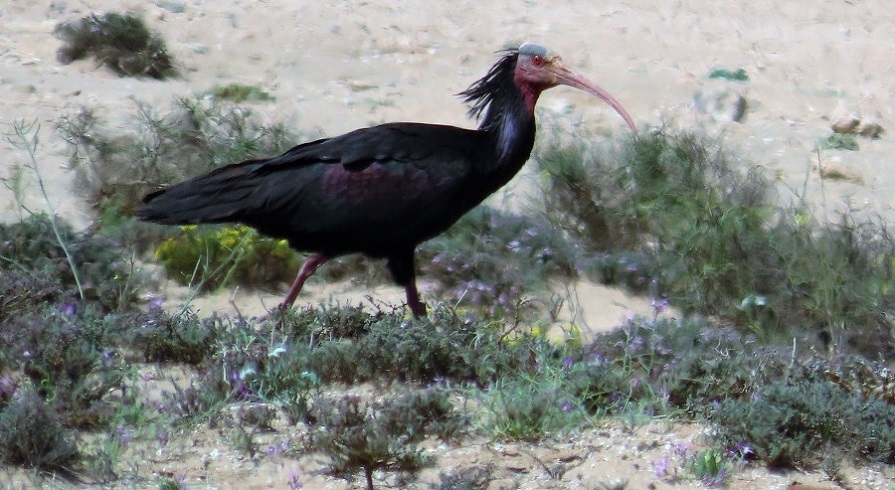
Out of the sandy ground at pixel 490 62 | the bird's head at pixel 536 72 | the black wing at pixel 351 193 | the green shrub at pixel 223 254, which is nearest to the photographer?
the black wing at pixel 351 193

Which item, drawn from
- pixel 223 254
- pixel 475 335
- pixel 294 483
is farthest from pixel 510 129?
pixel 294 483

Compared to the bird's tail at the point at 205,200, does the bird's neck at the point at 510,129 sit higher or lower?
higher

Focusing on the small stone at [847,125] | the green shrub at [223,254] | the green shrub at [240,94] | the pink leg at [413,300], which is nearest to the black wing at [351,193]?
the pink leg at [413,300]

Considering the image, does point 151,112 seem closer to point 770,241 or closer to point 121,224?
point 121,224

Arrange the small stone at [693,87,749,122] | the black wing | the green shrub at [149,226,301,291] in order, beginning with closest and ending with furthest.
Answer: the black wing, the green shrub at [149,226,301,291], the small stone at [693,87,749,122]

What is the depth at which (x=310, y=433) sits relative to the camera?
5121 millimetres

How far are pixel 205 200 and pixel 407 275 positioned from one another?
1.06 m

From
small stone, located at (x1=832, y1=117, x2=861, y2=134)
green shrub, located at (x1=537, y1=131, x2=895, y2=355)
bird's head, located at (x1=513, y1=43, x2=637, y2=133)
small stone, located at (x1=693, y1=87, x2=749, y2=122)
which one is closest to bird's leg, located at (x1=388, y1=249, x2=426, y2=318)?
bird's head, located at (x1=513, y1=43, x2=637, y2=133)

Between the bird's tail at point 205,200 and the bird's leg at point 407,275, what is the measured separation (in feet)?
2.56

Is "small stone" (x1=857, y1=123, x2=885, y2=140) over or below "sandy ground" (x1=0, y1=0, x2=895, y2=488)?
below

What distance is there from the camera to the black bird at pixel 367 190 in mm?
6672

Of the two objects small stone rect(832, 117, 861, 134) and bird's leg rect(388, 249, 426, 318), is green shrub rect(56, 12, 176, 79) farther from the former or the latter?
small stone rect(832, 117, 861, 134)

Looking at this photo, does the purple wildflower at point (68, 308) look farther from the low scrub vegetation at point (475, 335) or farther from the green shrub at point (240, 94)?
the green shrub at point (240, 94)

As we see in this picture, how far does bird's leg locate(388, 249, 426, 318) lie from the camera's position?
22.8 ft
